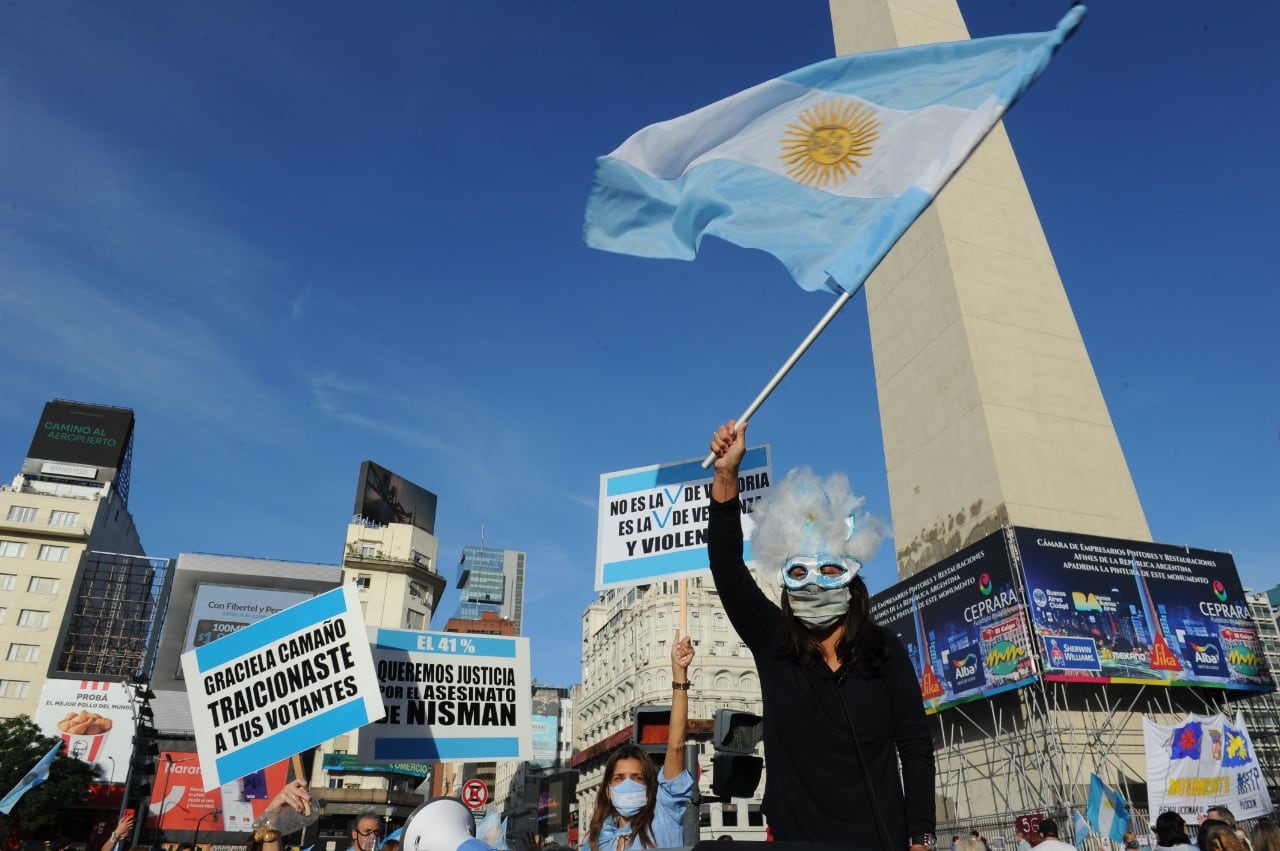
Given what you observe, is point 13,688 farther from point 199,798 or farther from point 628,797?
point 628,797

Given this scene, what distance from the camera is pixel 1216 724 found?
18.7 metres

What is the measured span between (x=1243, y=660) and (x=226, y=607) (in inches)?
1787

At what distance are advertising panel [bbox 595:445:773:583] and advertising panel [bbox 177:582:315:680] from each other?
42609mm

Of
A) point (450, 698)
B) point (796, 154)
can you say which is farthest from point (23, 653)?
point (796, 154)

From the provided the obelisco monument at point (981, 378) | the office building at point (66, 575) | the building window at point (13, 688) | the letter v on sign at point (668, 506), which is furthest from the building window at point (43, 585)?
the letter v on sign at point (668, 506)

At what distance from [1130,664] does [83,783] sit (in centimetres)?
4330

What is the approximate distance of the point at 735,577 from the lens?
3.00 metres

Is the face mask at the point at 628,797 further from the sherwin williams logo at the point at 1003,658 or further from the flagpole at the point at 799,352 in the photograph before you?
the sherwin williams logo at the point at 1003,658

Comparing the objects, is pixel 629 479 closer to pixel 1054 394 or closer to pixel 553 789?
pixel 1054 394

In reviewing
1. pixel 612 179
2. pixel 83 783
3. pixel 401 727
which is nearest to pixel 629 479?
pixel 612 179

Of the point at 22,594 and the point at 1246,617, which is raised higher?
the point at 22,594

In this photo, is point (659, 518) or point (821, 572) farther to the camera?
point (659, 518)

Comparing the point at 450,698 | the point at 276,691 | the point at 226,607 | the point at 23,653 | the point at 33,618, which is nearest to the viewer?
→ the point at 276,691

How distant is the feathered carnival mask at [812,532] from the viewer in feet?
9.82
